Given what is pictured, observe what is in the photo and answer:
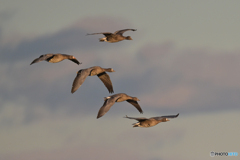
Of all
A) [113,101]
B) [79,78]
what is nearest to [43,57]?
[79,78]

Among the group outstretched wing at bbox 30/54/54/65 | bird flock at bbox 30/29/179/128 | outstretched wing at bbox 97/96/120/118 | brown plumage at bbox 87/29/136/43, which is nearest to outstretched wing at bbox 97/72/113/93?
bird flock at bbox 30/29/179/128

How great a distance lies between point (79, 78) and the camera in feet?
183

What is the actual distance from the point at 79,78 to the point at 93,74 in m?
3.36

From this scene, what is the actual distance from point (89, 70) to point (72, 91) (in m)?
4.58

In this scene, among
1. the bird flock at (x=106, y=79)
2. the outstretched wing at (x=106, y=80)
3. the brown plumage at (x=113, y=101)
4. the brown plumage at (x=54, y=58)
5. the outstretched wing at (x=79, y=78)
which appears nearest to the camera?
the brown plumage at (x=113, y=101)

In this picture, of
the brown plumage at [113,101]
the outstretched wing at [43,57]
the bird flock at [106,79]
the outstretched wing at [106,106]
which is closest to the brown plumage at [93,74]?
the bird flock at [106,79]

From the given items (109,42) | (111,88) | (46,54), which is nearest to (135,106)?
(111,88)

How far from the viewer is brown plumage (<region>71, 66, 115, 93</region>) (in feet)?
180

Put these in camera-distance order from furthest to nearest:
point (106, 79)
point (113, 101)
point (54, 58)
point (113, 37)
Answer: point (106, 79) < point (113, 37) < point (54, 58) < point (113, 101)

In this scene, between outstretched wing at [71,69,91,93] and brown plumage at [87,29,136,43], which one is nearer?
outstretched wing at [71,69,91,93]

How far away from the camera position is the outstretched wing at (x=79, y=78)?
5442 cm

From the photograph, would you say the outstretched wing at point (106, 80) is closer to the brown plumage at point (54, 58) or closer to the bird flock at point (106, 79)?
the bird flock at point (106, 79)

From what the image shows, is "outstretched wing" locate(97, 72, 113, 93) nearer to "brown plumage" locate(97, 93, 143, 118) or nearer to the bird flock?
the bird flock

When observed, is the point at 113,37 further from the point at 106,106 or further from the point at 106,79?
the point at 106,106
